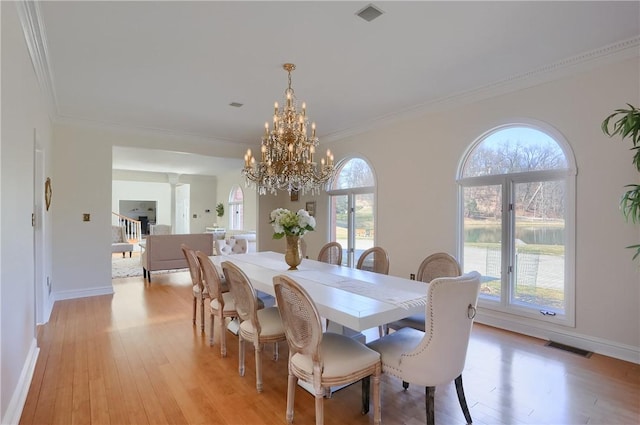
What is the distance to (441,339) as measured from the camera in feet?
6.02

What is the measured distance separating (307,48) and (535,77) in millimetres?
2414

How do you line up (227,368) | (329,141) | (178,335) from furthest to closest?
(329,141) < (178,335) < (227,368)

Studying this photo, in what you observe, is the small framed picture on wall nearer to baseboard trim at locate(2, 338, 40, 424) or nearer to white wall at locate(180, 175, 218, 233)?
baseboard trim at locate(2, 338, 40, 424)

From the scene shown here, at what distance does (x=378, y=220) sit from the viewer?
5.32 meters

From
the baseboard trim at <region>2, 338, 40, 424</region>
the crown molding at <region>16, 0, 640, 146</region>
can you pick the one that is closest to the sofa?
the crown molding at <region>16, 0, 640, 146</region>

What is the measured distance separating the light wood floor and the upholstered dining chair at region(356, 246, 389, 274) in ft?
3.67

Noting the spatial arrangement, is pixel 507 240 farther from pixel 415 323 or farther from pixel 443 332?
pixel 443 332

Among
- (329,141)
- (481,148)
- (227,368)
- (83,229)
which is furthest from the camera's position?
(329,141)

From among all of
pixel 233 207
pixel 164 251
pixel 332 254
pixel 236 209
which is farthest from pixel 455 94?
pixel 233 207

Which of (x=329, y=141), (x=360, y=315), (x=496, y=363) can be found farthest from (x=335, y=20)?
(x=329, y=141)

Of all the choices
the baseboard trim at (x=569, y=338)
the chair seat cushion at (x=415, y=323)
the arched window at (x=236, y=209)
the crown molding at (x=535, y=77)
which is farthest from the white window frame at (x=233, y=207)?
the chair seat cushion at (x=415, y=323)

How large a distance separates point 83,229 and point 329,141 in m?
4.34

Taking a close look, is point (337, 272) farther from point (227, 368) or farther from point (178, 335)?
point (178, 335)

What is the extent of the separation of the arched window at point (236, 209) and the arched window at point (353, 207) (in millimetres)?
5684
